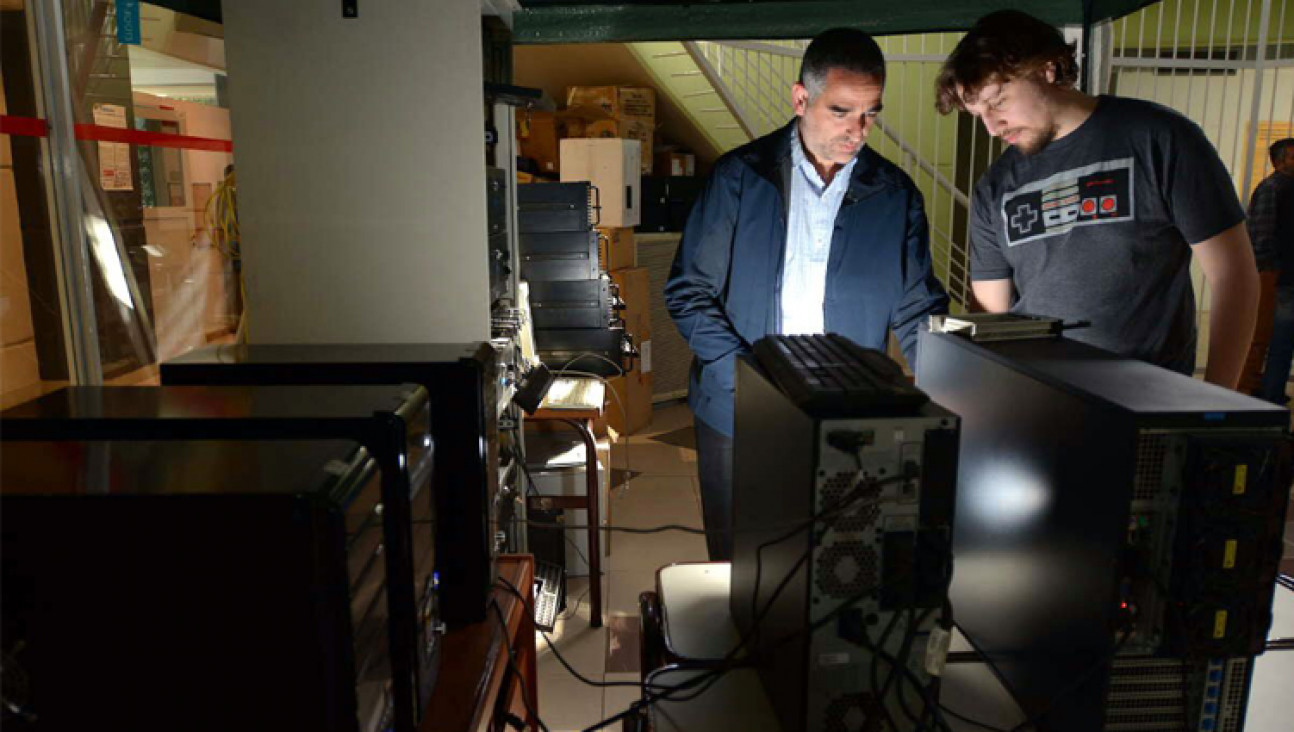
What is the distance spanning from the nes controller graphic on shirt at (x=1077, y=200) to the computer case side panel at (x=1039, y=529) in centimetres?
66

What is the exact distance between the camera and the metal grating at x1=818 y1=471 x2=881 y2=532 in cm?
78

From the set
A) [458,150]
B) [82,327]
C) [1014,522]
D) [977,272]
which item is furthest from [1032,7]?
[82,327]

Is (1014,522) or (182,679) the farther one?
(1014,522)

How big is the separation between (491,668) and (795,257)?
1.13 metres

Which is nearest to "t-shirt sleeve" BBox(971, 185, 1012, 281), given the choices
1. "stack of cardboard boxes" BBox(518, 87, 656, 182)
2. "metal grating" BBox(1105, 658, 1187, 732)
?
"metal grating" BBox(1105, 658, 1187, 732)

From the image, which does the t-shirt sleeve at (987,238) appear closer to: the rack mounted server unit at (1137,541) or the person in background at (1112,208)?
the person in background at (1112,208)

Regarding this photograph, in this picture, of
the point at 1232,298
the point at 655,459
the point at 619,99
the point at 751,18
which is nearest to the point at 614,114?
the point at 619,99

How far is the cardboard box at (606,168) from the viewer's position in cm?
399

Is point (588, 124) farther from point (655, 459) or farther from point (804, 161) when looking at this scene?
point (804, 161)

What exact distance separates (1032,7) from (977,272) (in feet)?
3.76

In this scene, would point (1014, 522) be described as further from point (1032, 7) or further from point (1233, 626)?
point (1032, 7)

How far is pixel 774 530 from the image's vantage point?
36.3 inches

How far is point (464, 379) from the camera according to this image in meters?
1.16

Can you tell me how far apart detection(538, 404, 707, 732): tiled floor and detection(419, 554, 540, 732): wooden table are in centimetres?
18
